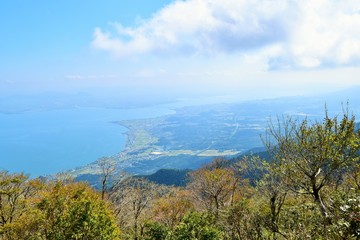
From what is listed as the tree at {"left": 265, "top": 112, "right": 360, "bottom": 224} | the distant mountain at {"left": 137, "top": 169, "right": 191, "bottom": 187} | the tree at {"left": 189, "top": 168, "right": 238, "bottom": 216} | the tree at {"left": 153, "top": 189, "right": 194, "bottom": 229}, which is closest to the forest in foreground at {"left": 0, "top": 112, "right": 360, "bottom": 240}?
the tree at {"left": 265, "top": 112, "right": 360, "bottom": 224}

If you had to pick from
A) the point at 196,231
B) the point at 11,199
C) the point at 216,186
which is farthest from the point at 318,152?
the point at 11,199

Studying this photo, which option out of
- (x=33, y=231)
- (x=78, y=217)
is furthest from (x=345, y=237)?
(x=33, y=231)

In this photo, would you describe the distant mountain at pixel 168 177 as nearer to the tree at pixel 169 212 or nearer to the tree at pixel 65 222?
the tree at pixel 169 212

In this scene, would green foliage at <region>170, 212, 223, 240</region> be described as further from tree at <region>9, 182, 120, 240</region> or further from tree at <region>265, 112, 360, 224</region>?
tree at <region>265, 112, 360, 224</region>

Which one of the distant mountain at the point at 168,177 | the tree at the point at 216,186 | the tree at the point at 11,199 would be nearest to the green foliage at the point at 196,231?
the tree at the point at 216,186

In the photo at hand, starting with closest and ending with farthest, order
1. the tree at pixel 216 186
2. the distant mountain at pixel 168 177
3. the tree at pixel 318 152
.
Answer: the tree at pixel 318 152 < the tree at pixel 216 186 < the distant mountain at pixel 168 177

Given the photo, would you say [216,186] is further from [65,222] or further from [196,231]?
[65,222]

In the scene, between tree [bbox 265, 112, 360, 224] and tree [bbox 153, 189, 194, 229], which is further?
tree [bbox 153, 189, 194, 229]

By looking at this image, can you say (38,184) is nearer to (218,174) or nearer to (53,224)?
(53,224)

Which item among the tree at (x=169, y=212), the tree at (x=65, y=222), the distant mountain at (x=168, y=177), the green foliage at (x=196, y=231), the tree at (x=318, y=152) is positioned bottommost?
the distant mountain at (x=168, y=177)
